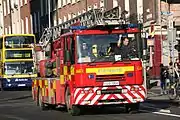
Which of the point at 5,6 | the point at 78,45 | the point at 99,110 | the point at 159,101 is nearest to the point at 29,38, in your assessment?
the point at 159,101

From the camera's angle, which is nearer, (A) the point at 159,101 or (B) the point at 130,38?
(B) the point at 130,38

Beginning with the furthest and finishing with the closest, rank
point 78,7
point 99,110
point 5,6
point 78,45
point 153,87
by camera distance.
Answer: point 5,6 → point 78,7 → point 153,87 → point 99,110 → point 78,45

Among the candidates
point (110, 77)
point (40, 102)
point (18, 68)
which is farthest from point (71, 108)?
point (18, 68)

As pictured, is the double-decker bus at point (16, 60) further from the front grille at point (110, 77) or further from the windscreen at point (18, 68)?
the front grille at point (110, 77)

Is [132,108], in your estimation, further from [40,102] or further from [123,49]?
[40,102]

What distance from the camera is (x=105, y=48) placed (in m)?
19.7

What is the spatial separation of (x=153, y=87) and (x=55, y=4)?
110 feet

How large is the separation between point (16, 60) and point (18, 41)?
1.46 meters

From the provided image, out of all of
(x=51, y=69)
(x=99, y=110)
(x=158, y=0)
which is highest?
(x=158, y=0)

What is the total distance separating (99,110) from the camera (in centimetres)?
2286

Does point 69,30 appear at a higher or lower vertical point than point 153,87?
higher

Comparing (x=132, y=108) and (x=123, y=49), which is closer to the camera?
(x=123, y=49)

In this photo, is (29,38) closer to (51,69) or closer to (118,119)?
(51,69)

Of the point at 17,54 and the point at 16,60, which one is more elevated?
the point at 17,54
